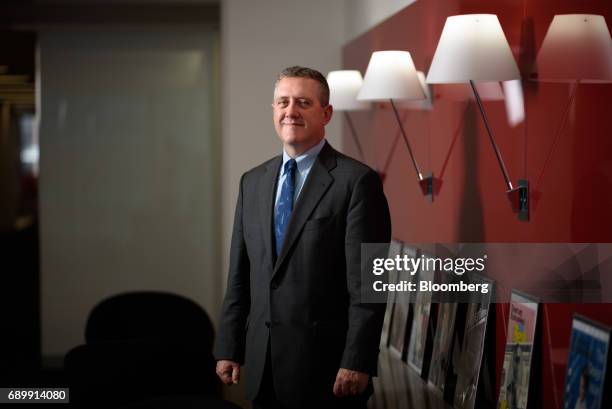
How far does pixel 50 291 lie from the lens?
20.8ft

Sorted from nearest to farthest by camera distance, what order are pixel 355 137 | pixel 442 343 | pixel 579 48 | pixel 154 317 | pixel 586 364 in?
pixel 586 364, pixel 579 48, pixel 442 343, pixel 154 317, pixel 355 137

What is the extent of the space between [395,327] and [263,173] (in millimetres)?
1132

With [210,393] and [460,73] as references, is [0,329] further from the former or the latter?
[460,73]

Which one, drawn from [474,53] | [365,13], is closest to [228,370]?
[474,53]

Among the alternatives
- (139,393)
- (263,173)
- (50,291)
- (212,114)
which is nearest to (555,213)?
(263,173)

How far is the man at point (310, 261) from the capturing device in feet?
7.59

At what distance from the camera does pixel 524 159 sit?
2.52 metres

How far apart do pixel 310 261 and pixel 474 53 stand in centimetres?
66

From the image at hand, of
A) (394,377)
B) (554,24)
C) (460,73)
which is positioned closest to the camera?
(554,24)

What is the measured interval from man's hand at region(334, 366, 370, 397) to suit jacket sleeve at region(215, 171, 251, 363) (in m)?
0.36

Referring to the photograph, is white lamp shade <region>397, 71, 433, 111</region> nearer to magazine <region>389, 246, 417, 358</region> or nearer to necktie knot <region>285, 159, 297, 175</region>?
magazine <region>389, 246, 417, 358</region>

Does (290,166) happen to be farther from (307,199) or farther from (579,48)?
(579,48)

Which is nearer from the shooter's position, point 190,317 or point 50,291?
point 190,317

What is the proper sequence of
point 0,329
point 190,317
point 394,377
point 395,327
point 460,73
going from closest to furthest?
point 460,73, point 394,377, point 395,327, point 190,317, point 0,329
